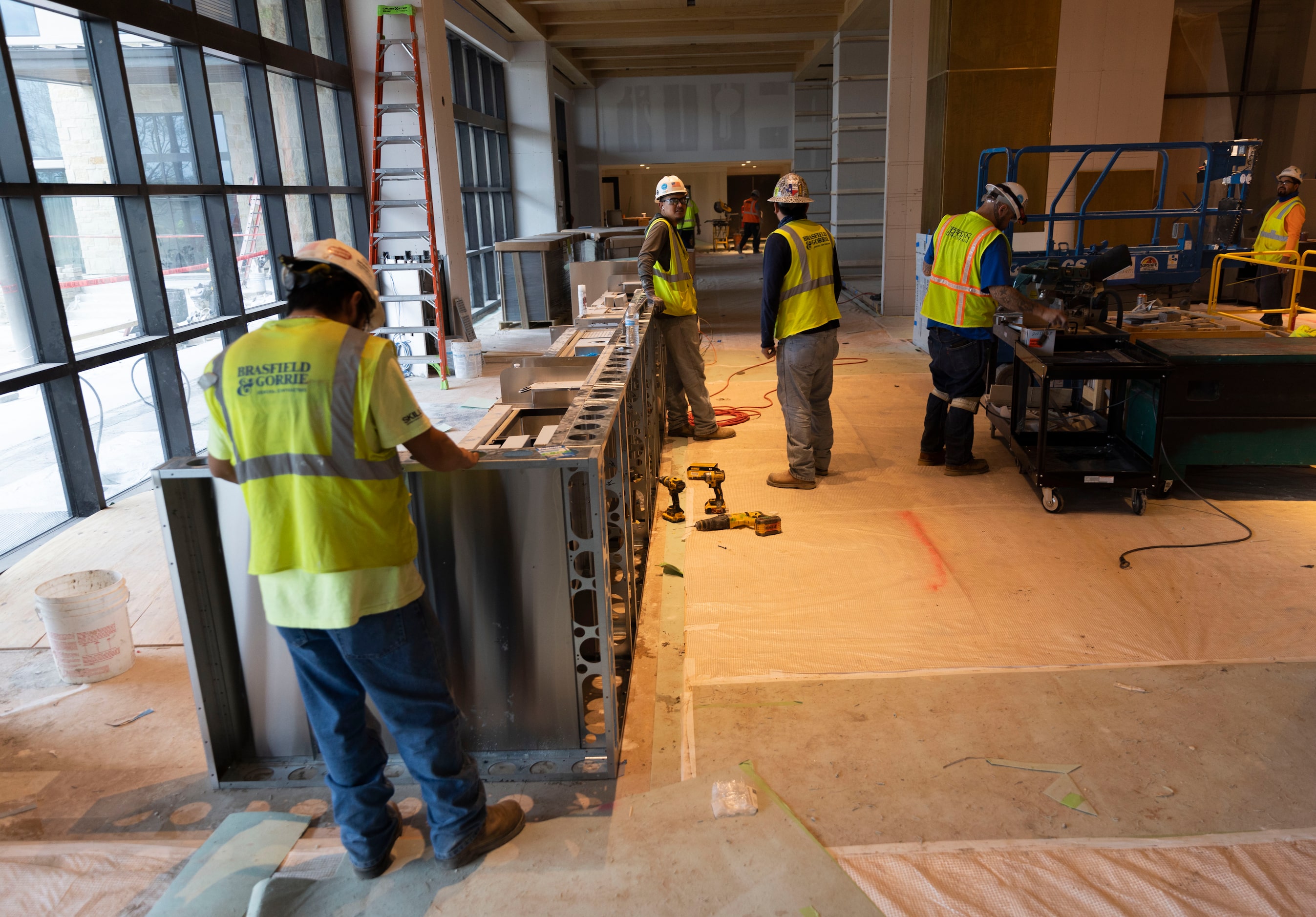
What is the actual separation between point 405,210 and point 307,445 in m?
7.72

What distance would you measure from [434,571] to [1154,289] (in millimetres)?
10564

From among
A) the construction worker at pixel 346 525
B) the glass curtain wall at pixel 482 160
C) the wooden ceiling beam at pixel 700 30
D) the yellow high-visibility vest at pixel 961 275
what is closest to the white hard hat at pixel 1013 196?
the yellow high-visibility vest at pixel 961 275

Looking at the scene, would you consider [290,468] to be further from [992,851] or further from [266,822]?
[992,851]

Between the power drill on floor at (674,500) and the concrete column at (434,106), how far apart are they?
184 inches

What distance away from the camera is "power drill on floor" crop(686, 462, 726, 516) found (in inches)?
189

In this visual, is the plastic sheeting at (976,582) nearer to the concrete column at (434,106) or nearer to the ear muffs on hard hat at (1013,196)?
the ear muffs on hard hat at (1013,196)

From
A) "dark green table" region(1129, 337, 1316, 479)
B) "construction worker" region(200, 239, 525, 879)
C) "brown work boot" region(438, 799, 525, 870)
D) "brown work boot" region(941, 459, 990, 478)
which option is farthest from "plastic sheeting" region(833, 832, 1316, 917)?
"brown work boot" region(941, 459, 990, 478)

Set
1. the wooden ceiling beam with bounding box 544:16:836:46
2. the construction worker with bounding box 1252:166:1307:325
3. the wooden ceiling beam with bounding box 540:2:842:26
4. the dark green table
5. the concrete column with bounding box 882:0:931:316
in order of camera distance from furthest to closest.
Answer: the wooden ceiling beam with bounding box 544:16:836:46 → the wooden ceiling beam with bounding box 540:2:842:26 → the concrete column with bounding box 882:0:931:316 → the construction worker with bounding box 1252:166:1307:325 → the dark green table

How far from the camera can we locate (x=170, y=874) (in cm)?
237

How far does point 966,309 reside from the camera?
5.12 m

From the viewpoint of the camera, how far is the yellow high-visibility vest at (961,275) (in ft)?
16.5

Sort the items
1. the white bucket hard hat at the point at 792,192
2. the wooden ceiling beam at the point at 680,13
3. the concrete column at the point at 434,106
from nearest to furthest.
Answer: the white bucket hard hat at the point at 792,192 < the concrete column at the point at 434,106 < the wooden ceiling beam at the point at 680,13

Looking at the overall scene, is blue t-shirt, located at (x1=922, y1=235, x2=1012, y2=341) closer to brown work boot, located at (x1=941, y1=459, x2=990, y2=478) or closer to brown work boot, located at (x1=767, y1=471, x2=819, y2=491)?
brown work boot, located at (x1=941, y1=459, x2=990, y2=478)

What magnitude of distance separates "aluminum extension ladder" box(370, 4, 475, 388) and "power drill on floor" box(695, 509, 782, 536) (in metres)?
4.56
